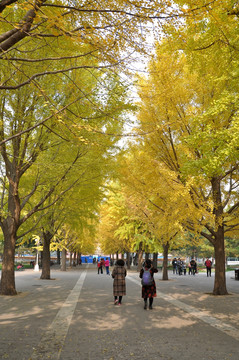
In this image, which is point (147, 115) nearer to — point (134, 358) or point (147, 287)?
point (147, 287)

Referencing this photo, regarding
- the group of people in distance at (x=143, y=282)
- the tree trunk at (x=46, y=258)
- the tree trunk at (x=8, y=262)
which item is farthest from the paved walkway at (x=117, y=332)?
the tree trunk at (x=46, y=258)

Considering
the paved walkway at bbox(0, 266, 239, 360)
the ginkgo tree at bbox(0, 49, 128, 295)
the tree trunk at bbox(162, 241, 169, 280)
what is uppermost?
the ginkgo tree at bbox(0, 49, 128, 295)

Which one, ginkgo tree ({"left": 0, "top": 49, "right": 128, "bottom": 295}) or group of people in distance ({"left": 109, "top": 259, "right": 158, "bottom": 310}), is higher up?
ginkgo tree ({"left": 0, "top": 49, "right": 128, "bottom": 295})

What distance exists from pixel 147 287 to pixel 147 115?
6.89 meters

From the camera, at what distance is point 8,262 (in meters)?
13.5

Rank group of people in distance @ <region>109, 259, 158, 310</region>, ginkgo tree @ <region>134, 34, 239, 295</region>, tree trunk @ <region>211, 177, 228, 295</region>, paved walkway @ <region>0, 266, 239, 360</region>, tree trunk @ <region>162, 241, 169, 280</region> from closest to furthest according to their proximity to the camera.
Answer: paved walkway @ <region>0, 266, 239, 360</region>, group of people in distance @ <region>109, 259, 158, 310</region>, ginkgo tree @ <region>134, 34, 239, 295</region>, tree trunk @ <region>211, 177, 228, 295</region>, tree trunk @ <region>162, 241, 169, 280</region>

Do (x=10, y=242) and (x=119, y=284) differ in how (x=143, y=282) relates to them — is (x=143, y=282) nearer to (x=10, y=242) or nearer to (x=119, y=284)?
(x=119, y=284)

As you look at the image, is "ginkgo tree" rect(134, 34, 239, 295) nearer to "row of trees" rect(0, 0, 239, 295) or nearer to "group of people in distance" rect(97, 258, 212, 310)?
"row of trees" rect(0, 0, 239, 295)

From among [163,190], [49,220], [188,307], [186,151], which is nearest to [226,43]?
[186,151]

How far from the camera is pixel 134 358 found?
16.1 ft

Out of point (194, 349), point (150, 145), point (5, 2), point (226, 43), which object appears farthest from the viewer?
point (150, 145)

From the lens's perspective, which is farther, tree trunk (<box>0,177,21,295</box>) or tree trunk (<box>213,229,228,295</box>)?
tree trunk (<box>213,229,228,295</box>)

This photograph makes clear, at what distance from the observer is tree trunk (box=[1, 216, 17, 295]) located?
527 inches

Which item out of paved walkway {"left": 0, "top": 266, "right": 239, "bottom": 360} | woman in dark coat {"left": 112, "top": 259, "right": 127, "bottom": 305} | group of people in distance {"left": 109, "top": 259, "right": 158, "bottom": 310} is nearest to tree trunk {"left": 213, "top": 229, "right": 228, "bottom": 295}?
paved walkway {"left": 0, "top": 266, "right": 239, "bottom": 360}
